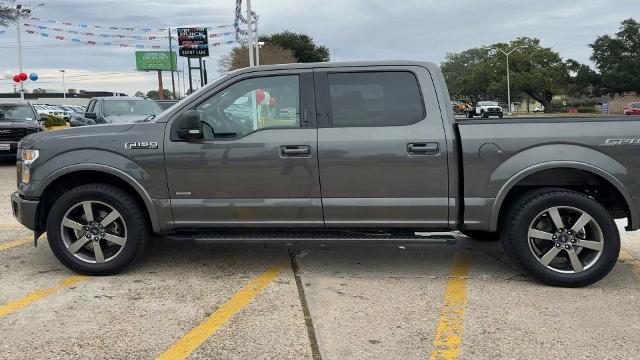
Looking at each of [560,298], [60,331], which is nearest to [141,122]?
[60,331]

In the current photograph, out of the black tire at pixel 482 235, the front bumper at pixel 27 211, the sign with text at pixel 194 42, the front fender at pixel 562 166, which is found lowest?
the black tire at pixel 482 235

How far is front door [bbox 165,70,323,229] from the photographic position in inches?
182

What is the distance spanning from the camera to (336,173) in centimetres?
459

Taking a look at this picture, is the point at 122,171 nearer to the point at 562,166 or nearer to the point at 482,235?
the point at 482,235

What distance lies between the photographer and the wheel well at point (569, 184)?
4578 millimetres

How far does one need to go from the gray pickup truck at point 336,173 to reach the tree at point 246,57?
47.6m

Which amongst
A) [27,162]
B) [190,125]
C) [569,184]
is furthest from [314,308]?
[27,162]

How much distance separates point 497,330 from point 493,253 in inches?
78.5

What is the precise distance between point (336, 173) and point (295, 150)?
38cm

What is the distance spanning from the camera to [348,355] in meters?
3.43

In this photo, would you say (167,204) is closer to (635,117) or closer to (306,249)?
(306,249)

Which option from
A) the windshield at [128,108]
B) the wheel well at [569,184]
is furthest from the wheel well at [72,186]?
the windshield at [128,108]

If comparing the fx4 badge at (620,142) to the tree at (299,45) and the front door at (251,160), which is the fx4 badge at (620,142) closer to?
the front door at (251,160)

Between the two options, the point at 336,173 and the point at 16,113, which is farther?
the point at 16,113
